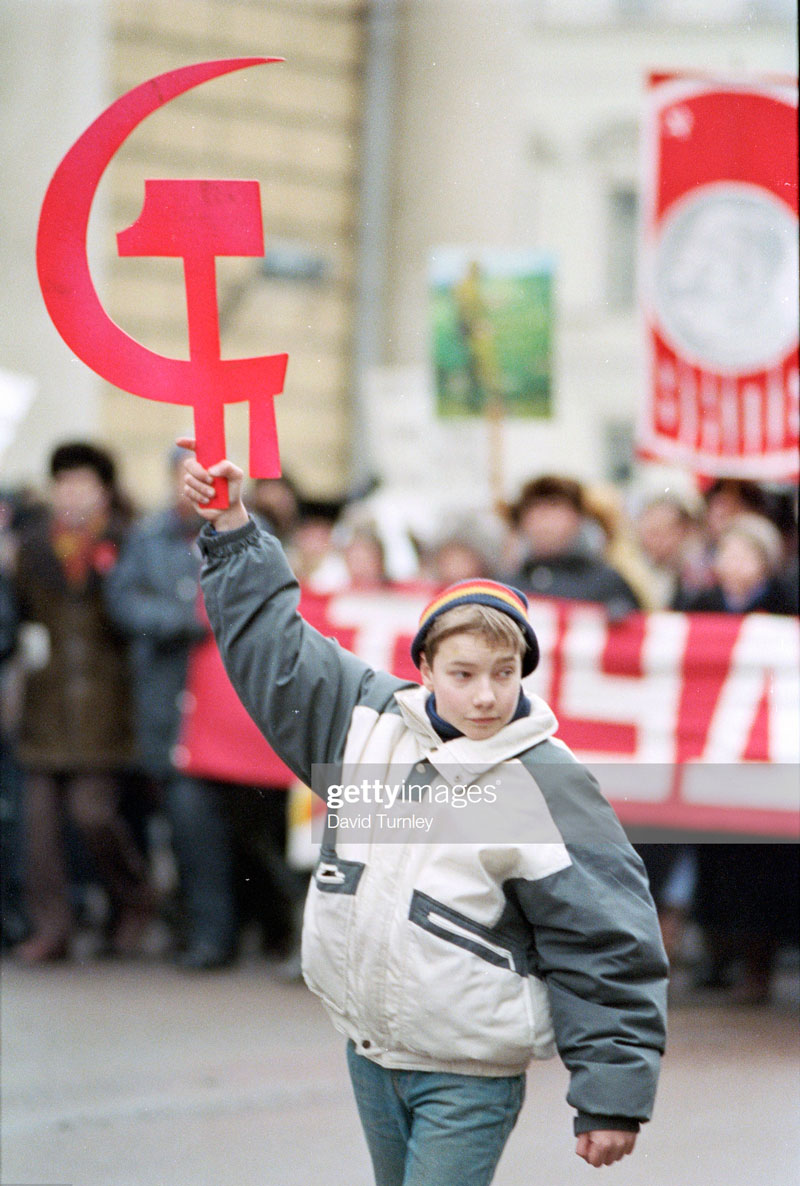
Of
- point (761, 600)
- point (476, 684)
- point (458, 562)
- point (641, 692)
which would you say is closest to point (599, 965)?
point (476, 684)

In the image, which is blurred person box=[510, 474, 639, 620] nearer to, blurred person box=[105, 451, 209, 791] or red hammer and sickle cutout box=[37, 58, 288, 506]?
blurred person box=[105, 451, 209, 791]

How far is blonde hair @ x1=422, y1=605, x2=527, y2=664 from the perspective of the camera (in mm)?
2430

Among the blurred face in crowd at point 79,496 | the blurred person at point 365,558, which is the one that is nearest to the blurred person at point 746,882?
the blurred person at point 365,558

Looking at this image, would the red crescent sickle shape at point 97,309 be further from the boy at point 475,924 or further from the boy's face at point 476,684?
the boy's face at point 476,684

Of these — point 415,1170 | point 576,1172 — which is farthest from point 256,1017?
point 415,1170

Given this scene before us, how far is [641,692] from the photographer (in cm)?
559

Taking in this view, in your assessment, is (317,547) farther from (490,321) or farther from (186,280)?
(186,280)

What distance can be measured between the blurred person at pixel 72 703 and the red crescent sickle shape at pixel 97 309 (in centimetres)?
377

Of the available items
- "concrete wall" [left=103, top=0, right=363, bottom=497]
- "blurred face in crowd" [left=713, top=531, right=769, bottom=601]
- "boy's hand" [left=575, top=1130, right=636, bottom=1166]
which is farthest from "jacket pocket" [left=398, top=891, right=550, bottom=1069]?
"concrete wall" [left=103, top=0, right=363, bottom=497]

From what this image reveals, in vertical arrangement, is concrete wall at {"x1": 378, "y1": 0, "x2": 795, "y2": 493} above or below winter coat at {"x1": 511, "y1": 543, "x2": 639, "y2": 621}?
above

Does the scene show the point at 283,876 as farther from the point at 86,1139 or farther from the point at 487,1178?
the point at 487,1178

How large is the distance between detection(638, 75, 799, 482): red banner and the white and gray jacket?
137cm

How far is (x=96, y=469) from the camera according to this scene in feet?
20.6

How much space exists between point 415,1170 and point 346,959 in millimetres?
292
